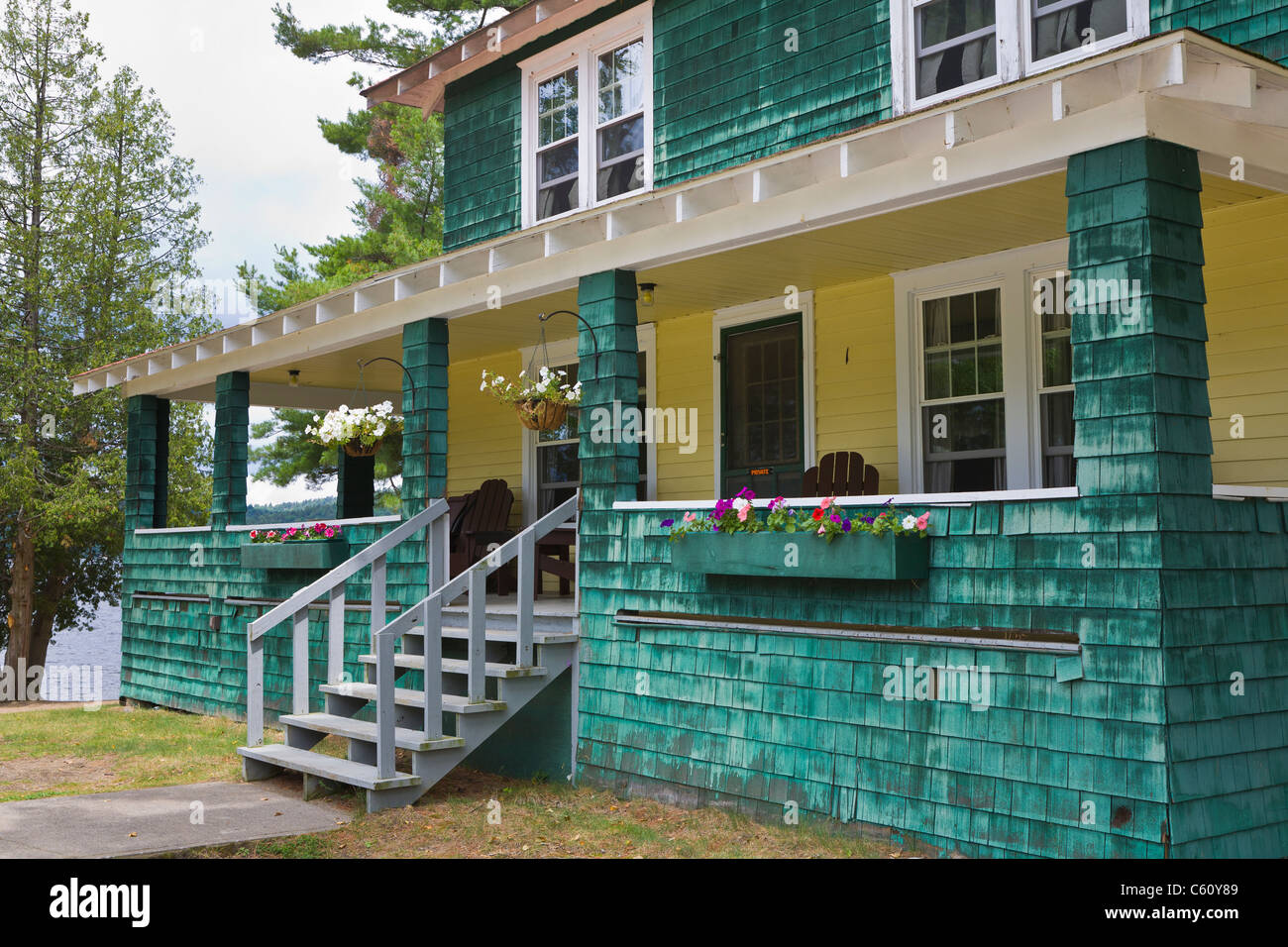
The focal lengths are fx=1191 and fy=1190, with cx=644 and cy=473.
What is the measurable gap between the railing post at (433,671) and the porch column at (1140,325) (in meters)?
3.66

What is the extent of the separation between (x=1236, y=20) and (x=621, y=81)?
486cm

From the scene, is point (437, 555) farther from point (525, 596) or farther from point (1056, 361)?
point (1056, 361)

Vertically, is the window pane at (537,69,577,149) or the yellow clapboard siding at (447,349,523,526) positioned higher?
the window pane at (537,69,577,149)

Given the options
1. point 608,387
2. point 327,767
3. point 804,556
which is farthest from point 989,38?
point 327,767

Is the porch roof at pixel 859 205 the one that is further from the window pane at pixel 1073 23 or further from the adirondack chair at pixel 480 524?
the adirondack chair at pixel 480 524

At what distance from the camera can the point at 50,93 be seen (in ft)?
59.6

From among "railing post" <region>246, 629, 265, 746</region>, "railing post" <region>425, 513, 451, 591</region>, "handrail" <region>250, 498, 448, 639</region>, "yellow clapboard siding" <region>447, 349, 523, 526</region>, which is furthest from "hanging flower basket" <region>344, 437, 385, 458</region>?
"railing post" <region>246, 629, 265, 746</region>

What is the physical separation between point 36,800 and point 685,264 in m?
5.15

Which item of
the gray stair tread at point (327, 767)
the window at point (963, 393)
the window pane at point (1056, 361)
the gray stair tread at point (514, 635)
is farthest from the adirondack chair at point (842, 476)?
the gray stair tread at point (327, 767)

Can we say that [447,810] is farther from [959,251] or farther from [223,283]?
[223,283]

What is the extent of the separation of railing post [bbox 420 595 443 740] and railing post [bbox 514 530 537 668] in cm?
58

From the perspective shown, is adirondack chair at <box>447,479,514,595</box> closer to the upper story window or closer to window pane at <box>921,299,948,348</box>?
window pane at <box>921,299,948,348</box>

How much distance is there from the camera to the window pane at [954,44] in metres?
7.33

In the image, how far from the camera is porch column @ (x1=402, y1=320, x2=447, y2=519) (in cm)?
882
